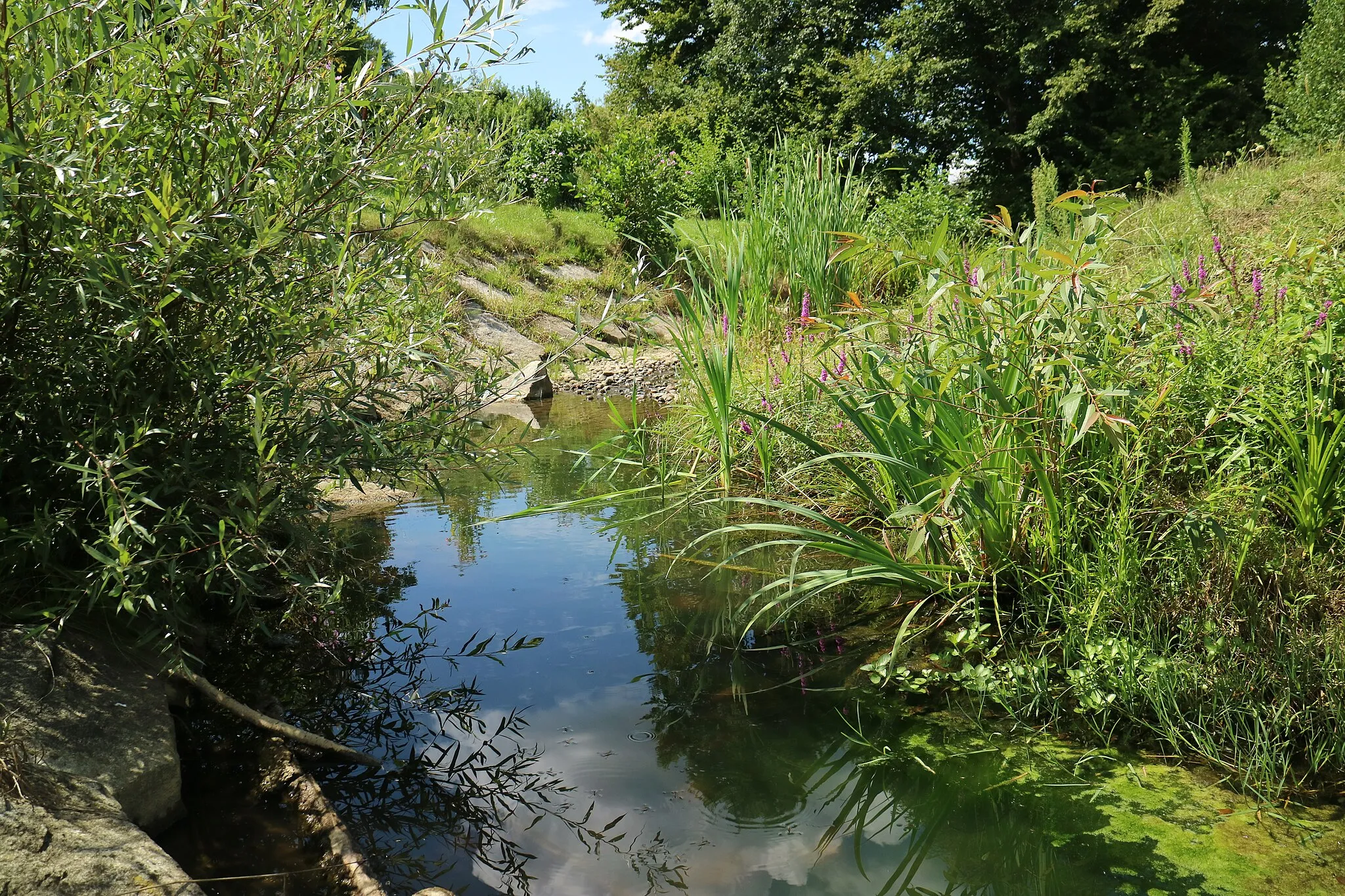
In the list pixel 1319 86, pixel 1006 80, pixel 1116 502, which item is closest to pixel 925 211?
pixel 1319 86

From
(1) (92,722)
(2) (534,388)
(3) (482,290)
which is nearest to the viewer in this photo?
(1) (92,722)

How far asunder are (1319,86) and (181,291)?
49.0 feet

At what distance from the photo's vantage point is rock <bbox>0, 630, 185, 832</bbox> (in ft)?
6.40

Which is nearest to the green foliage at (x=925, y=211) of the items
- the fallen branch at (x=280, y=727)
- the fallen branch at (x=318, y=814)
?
the fallen branch at (x=280, y=727)

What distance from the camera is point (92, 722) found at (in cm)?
206

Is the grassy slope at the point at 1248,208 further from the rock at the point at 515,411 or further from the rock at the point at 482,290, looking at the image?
the rock at the point at 482,290

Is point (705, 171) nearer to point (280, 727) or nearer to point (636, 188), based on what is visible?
point (636, 188)

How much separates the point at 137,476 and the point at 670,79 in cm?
2624

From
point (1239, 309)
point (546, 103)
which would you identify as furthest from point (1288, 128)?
point (546, 103)

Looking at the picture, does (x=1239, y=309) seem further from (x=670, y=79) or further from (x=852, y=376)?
(x=670, y=79)

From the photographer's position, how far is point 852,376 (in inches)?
150

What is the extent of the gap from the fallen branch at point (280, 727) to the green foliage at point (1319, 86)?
43.7 feet

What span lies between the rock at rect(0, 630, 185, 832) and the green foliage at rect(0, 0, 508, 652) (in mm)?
133

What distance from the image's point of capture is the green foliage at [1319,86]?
11672 millimetres
